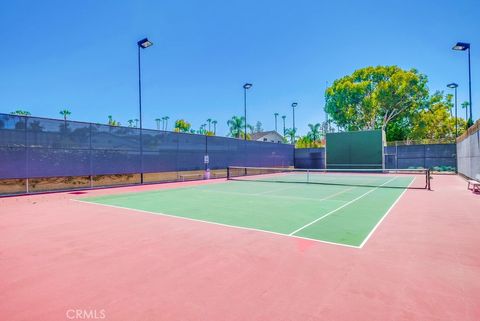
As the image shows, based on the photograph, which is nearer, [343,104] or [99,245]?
[99,245]

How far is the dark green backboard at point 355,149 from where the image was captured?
2867 centimetres

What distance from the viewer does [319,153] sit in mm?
36812

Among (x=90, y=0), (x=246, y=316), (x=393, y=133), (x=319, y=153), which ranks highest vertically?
(x=90, y=0)

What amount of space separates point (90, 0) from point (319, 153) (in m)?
29.9

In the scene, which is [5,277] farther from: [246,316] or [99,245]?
[246,316]

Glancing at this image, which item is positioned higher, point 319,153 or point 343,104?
point 343,104

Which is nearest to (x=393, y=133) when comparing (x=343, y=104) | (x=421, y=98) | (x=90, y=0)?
(x=421, y=98)

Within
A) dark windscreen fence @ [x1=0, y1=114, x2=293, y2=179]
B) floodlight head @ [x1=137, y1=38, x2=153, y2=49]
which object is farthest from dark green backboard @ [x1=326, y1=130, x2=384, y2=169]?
floodlight head @ [x1=137, y1=38, x2=153, y2=49]

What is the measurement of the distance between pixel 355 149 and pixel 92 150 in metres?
25.3

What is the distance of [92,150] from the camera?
16156 mm
